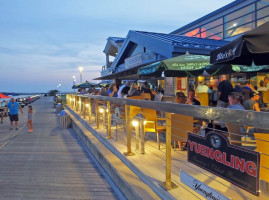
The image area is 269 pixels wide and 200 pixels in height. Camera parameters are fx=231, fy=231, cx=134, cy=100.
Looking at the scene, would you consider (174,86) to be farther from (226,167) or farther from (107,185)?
(226,167)

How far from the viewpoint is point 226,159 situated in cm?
192

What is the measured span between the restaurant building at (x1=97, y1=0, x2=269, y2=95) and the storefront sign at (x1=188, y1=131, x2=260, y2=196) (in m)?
8.35

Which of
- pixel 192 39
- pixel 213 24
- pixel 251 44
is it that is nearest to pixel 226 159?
pixel 251 44

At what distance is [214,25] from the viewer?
20.6 metres

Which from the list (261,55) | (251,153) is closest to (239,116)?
(251,153)

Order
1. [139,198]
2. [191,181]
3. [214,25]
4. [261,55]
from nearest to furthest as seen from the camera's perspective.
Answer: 1. [191,181]
2. [139,198]
3. [261,55]
4. [214,25]

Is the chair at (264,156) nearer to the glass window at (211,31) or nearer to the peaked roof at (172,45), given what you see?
the peaked roof at (172,45)

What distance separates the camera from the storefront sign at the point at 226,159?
1695 mm

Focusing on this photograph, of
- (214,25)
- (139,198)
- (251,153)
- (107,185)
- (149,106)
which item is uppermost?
(214,25)

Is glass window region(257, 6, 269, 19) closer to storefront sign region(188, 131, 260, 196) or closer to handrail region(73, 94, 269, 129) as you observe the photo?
handrail region(73, 94, 269, 129)

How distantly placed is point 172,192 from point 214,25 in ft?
67.8

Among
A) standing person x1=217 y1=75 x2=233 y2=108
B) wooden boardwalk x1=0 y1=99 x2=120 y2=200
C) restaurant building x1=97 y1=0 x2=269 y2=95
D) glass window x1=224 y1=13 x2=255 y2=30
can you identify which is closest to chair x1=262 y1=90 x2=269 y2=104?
restaurant building x1=97 y1=0 x2=269 y2=95

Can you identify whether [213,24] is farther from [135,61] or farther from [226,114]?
[226,114]

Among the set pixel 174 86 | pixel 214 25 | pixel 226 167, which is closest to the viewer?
pixel 226 167
